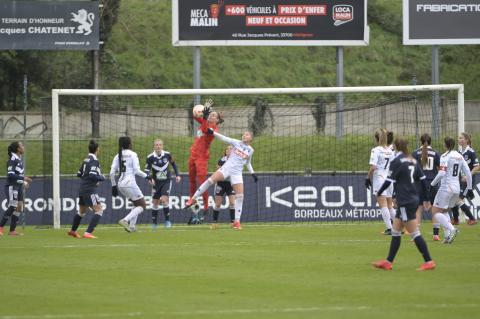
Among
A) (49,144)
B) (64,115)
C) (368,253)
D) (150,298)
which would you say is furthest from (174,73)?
(150,298)

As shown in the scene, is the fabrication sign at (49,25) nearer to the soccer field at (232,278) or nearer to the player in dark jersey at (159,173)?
the player in dark jersey at (159,173)

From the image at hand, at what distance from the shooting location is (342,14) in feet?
107

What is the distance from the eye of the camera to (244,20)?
3256cm

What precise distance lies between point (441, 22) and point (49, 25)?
14302mm

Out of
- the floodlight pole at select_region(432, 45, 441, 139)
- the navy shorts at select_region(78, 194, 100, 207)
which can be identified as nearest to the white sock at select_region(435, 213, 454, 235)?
the navy shorts at select_region(78, 194, 100, 207)

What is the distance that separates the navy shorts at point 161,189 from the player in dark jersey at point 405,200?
1098 centimetres

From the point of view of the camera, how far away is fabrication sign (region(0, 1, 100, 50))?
36656 millimetres

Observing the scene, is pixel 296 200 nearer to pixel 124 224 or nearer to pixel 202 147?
pixel 202 147

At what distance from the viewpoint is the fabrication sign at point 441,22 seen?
106 ft

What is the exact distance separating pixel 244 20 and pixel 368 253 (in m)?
17.0

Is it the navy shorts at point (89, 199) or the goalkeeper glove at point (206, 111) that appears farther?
the goalkeeper glove at point (206, 111)

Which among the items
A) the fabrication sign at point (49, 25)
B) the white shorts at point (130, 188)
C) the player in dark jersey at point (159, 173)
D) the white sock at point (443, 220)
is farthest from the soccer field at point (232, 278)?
the fabrication sign at point (49, 25)

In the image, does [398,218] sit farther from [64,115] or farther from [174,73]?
[174,73]

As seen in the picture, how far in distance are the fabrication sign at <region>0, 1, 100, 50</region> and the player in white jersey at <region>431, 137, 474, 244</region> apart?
20.4 m
